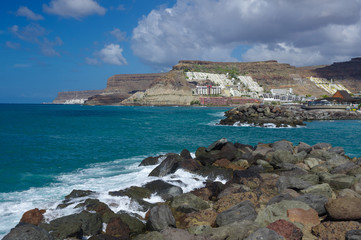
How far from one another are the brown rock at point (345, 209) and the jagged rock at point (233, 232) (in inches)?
102

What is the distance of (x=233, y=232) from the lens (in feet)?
25.2

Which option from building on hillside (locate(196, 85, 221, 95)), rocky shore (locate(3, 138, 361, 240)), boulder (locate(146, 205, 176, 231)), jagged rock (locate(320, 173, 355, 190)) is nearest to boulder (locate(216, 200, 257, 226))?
rocky shore (locate(3, 138, 361, 240))

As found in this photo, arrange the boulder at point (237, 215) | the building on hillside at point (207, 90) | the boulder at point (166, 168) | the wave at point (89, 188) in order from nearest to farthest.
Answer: the boulder at point (237, 215) < the wave at point (89, 188) < the boulder at point (166, 168) < the building on hillside at point (207, 90)

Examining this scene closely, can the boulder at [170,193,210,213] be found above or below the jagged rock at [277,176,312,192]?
below

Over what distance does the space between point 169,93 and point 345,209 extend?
175 metres

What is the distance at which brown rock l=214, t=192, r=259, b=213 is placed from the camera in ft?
34.5

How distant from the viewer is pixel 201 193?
12.2 m

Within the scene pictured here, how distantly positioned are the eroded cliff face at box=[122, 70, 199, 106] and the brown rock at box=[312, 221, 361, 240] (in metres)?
166

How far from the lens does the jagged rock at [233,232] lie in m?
7.57

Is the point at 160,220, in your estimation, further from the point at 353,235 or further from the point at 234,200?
the point at 353,235

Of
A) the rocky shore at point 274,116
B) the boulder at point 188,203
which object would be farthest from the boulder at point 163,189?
the rocky shore at point 274,116

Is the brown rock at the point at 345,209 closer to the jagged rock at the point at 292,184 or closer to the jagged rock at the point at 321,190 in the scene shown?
the jagged rock at the point at 321,190

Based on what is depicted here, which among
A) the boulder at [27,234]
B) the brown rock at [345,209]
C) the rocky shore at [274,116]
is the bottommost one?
the rocky shore at [274,116]

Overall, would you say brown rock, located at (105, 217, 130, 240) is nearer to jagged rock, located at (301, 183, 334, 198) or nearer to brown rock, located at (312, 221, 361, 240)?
brown rock, located at (312, 221, 361, 240)
